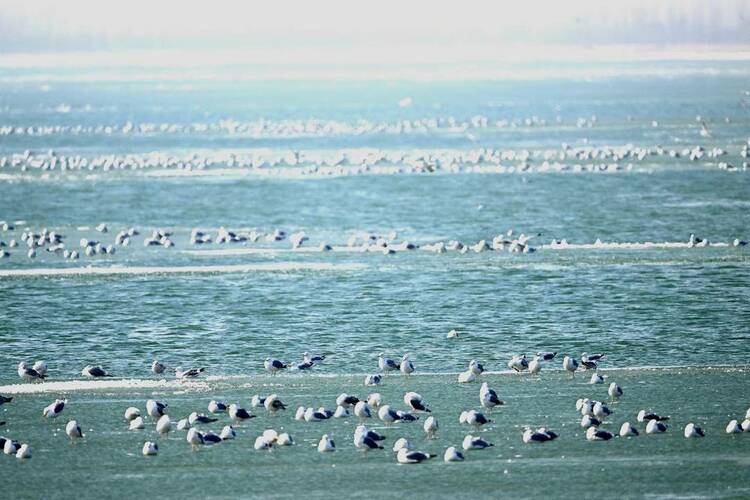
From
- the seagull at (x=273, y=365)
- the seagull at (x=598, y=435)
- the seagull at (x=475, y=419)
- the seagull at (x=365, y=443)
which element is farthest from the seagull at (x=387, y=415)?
the seagull at (x=273, y=365)

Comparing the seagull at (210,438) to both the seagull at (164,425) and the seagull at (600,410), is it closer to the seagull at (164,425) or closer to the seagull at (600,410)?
the seagull at (164,425)

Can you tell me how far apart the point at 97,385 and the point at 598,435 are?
767cm

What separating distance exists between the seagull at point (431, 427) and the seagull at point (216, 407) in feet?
9.48

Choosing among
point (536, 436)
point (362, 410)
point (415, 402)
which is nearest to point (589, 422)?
point (536, 436)

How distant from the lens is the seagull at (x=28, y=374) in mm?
23078

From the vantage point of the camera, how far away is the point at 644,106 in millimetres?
122062

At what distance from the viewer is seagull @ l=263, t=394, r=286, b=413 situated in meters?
20.8

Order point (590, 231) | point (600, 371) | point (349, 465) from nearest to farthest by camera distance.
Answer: point (349, 465), point (600, 371), point (590, 231)

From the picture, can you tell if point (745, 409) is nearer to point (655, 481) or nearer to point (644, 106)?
point (655, 481)

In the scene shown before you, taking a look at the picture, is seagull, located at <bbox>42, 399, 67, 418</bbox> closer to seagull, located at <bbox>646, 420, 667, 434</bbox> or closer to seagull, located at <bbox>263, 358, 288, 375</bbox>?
seagull, located at <bbox>263, 358, 288, 375</bbox>

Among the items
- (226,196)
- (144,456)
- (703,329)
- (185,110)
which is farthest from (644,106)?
(144,456)

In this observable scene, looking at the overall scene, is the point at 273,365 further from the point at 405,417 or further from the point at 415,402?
the point at 405,417

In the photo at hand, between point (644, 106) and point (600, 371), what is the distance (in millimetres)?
100958

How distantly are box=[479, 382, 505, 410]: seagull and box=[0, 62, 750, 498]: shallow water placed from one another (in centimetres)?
23
